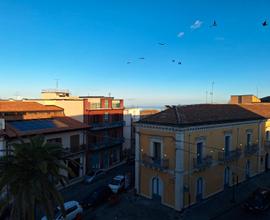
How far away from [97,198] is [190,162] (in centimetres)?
997

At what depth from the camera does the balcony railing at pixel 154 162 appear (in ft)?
76.4

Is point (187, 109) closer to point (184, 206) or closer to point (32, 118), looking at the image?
point (184, 206)

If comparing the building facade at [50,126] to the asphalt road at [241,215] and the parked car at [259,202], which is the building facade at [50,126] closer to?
the asphalt road at [241,215]

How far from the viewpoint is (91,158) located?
3462cm

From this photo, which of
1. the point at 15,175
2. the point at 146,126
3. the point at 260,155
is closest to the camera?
the point at 15,175

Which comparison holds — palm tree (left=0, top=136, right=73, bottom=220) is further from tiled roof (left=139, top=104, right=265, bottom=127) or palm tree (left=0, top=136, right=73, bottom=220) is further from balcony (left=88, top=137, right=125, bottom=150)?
balcony (left=88, top=137, right=125, bottom=150)

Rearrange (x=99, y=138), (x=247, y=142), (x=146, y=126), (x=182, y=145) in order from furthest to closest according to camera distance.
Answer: (x=99, y=138)
(x=247, y=142)
(x=146, y=126)
(x=182, y=145)

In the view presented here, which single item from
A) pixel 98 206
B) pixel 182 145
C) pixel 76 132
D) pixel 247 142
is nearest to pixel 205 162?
pixel 182 145

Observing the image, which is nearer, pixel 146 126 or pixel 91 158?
pixel 146 126

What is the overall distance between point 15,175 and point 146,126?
1446cm

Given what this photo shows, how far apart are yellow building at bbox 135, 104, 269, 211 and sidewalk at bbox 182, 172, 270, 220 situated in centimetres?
68

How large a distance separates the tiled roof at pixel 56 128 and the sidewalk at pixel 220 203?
655 inches

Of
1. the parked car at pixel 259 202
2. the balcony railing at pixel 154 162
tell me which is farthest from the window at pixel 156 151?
the parked car at pixel 259 202

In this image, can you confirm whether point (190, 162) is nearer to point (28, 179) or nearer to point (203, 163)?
point (203, 163)
